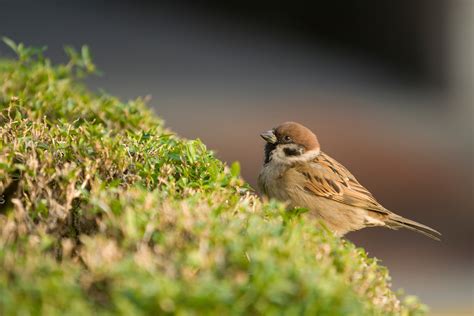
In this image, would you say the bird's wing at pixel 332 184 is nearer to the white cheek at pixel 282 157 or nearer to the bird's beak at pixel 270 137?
the white cheek at pixel 282 157

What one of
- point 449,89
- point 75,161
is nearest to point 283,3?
point 449,89

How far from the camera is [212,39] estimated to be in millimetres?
12961

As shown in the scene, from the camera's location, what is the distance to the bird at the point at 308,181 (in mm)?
5637

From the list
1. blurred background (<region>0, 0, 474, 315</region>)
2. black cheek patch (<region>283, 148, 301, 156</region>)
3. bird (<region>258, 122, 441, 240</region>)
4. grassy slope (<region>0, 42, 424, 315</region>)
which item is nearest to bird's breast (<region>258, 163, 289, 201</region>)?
bird (<region>258, 122, 441, 240</region>)

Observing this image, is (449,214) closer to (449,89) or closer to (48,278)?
(449,89)

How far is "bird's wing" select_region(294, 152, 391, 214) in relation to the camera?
570 centimetres

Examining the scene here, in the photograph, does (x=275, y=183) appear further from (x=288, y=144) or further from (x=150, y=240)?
(x=150, y=240)

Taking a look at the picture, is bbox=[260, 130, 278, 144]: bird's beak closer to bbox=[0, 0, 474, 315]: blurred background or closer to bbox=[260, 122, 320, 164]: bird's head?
bbox=[260, 122, 320, 164]: bird's head

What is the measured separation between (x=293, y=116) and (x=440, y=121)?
2.16m

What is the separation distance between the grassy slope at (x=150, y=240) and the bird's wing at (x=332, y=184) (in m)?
1.26

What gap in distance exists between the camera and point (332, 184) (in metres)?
5.81

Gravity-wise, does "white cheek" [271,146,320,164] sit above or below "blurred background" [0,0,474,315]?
below

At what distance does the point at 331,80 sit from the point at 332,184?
6966mm

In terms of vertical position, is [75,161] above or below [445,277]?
below
